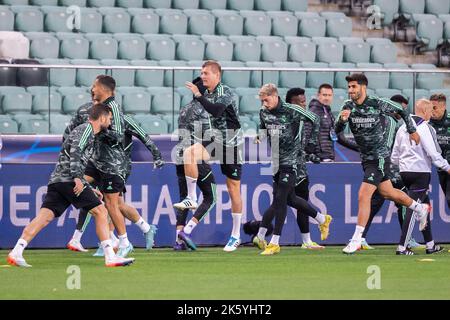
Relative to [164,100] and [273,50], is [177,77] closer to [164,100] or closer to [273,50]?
[164,100]

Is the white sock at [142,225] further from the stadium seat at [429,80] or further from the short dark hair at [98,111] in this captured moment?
the stadium seat at [429,80]

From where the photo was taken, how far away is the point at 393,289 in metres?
11.2

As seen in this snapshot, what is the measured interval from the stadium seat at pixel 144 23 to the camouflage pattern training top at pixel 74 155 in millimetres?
8783

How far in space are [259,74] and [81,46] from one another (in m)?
3.85

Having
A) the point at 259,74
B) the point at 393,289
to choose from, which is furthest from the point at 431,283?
the point at 259,74

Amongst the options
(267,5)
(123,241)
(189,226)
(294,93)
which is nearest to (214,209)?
(189,226)

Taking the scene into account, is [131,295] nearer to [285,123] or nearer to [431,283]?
[431,283]

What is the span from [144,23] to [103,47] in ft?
4.67

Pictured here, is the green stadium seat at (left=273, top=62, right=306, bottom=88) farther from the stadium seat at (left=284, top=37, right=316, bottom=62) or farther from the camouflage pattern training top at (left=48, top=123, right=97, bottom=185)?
the camouflage pattern training top at (left=48, top=123, right=97, bottom=185)

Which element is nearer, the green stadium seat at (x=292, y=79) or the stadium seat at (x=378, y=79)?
the green stadium seat at (x=292, y=79)

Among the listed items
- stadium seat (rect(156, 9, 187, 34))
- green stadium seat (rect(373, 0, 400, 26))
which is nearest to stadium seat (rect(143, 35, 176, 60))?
stadium seat (rect(156, 9, 187, 34))

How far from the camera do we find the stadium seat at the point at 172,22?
872 inches

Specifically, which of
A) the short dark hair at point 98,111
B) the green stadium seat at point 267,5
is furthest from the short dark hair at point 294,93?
the green stadium seat at point 267,5

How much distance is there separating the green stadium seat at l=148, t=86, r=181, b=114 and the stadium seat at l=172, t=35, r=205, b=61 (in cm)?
340
